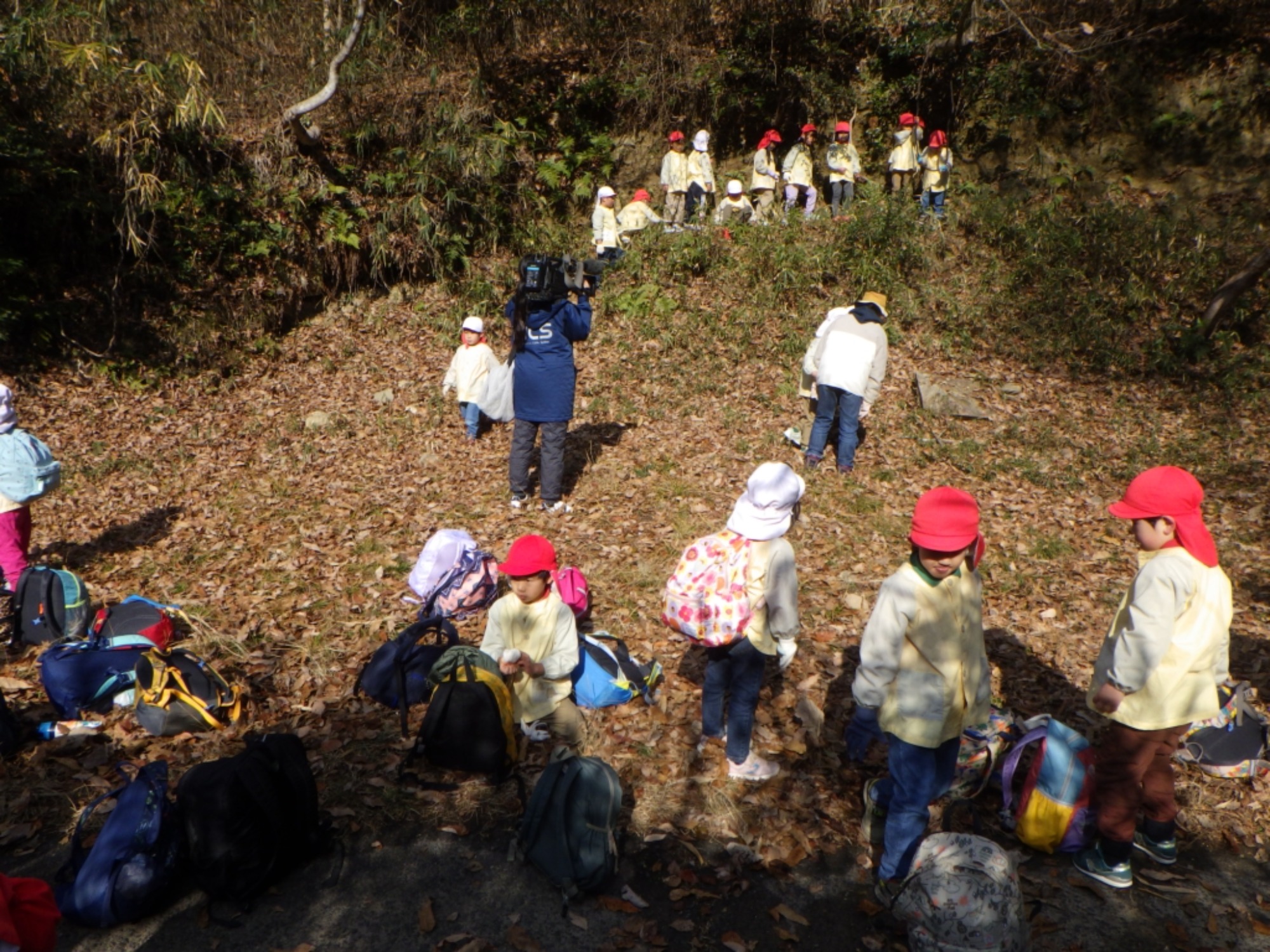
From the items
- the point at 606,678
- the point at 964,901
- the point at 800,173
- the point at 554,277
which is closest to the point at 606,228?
the point at 800,173

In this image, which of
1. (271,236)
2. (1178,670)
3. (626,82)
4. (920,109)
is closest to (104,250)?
(271,236)

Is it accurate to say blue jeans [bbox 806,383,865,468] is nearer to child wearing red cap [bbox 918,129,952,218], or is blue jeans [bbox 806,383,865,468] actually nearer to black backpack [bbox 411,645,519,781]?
black backpack [bbox 411,645,519,781]

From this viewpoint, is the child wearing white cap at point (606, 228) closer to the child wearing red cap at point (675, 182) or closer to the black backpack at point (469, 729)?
the child wearing red cap at point (675, 182)

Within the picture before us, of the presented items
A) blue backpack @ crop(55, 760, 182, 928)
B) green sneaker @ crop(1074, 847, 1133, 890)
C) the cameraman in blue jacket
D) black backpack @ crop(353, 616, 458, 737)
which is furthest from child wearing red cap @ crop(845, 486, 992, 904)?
the cameraman in blue jacket

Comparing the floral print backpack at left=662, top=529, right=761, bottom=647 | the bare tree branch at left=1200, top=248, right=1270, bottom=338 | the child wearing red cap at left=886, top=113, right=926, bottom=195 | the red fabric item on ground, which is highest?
the child wearing red cap at left=886, top=113, right=926, bottom=195

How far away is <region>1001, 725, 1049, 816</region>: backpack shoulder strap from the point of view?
14.9ft

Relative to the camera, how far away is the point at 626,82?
1800 cm

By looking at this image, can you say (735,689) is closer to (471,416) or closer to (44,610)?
(44,610)

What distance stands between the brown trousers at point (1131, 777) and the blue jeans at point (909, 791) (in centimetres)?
80

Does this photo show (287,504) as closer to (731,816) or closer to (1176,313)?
(731,816)

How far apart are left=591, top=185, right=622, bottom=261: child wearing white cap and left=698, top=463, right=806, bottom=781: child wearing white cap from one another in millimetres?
10872

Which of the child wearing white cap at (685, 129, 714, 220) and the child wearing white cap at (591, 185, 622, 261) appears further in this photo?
the child wearing white cap at (685, 129, 714, 220)

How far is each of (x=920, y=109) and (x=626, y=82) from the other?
6.46 m

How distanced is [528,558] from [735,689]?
4.49 feet
